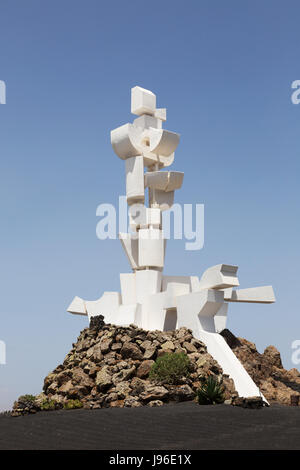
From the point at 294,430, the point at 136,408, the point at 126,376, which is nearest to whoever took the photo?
the point at 294,430

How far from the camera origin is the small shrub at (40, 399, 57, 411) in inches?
852

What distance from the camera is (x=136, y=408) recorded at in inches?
764

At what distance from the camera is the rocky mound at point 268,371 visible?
78.8ft

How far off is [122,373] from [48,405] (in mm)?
2747

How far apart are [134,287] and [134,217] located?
2.96 metres

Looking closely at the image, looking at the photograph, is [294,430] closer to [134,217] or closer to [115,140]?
[134,217]

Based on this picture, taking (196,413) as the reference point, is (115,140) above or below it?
above

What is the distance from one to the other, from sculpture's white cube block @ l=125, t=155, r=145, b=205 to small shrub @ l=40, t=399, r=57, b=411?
930 centimetres

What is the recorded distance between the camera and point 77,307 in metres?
28.9

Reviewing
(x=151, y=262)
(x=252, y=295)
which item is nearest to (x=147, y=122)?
(x=151, y=262)

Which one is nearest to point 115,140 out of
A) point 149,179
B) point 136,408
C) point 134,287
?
point 149,179

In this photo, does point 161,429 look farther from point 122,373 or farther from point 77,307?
point 77,307

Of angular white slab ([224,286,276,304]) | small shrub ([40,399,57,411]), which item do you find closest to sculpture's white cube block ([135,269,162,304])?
angular white slab ([224,286,276,304])
